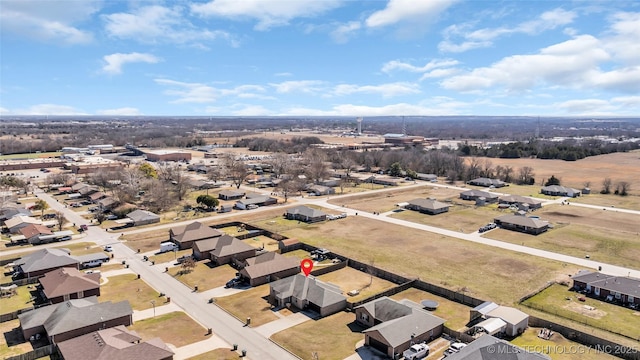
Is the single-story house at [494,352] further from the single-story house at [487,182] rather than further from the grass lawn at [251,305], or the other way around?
the single-story house at [487,182]

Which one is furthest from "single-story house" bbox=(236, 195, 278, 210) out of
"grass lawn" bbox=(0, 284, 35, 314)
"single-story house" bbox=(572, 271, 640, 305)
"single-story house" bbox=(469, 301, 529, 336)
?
"single-story house" bbox=(572, 271, 640, 305)

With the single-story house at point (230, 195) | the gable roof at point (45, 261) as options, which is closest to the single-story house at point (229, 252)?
the gable roof at point (45, 261)

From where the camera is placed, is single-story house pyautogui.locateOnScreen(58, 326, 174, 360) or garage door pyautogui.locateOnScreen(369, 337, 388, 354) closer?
single-story house pyautogui.locateOnScreen(58, 326, 174, 360)

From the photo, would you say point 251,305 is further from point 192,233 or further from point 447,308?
point 192,233

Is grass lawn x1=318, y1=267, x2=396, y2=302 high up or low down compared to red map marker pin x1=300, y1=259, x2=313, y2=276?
down

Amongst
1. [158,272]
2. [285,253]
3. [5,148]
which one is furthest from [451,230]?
[5,148]

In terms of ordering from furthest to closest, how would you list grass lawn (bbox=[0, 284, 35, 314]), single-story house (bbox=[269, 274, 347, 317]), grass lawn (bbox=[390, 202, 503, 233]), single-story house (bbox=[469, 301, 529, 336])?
grass lawn (bbox=[390, 202, 503, 233]) → grass lawn (bbox=[0, 284, 35, 314]) → single-story house (bbox=[269, 274, 347, 317]) → single-story house (bbox=[469, 301, 529, 336])

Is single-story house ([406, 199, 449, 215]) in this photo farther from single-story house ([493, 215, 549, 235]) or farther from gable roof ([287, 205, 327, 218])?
gable roof ([287, 205, 327, 218])

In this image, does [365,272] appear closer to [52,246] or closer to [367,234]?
[367,234]

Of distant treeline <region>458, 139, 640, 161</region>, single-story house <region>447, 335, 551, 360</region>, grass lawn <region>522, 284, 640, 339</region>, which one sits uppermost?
distant treeline <region>458, 139, 640, 161</region>
